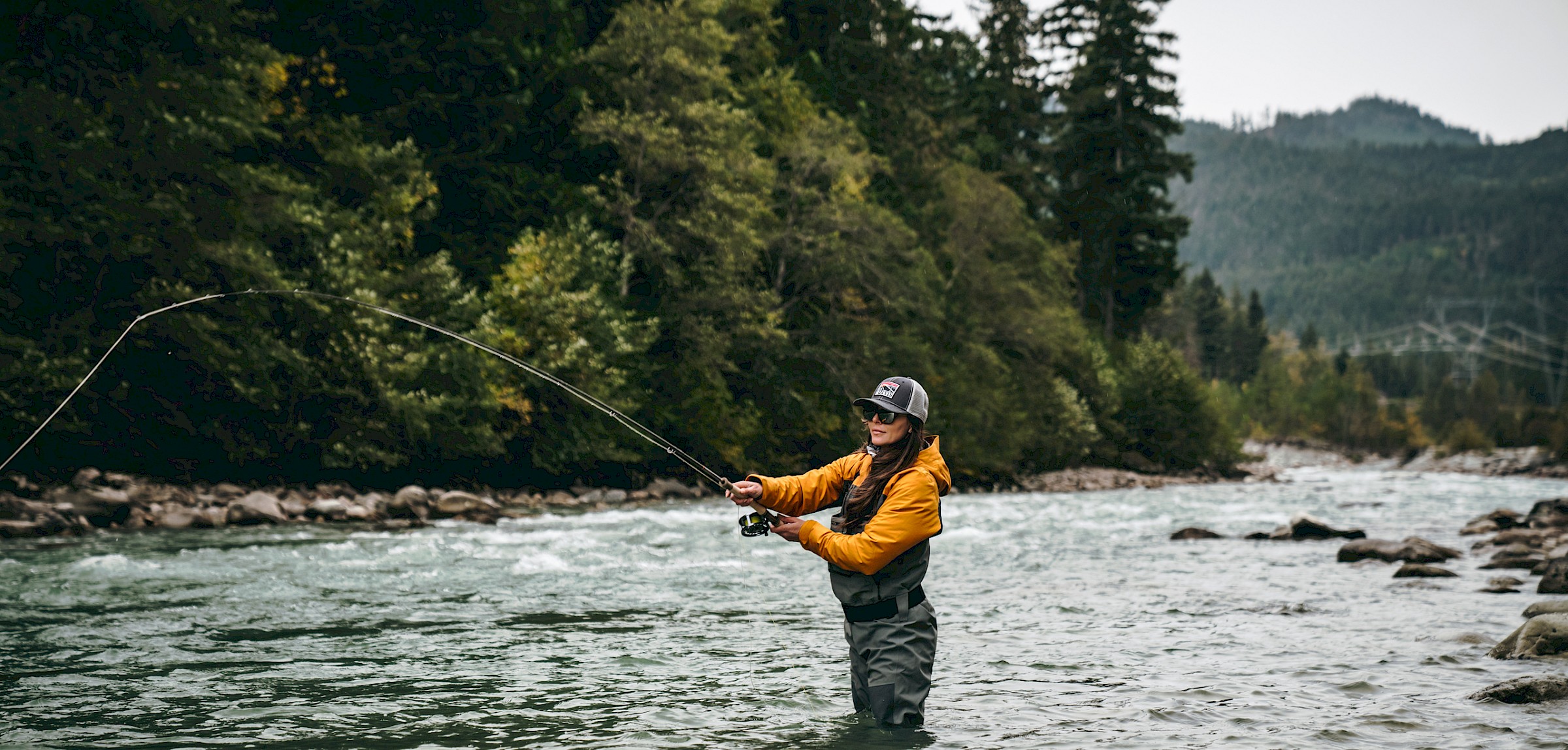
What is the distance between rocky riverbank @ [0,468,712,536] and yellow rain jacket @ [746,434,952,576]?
553 inches

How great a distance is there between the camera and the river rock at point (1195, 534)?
69.2ft

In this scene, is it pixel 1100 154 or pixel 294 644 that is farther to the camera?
pixel 1100 154

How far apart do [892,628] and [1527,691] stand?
4.33m

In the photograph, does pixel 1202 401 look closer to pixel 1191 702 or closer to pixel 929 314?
pixel 929 314

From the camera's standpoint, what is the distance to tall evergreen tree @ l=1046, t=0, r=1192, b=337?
56875 millimetres

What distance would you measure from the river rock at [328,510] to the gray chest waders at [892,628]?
1589 centimetres

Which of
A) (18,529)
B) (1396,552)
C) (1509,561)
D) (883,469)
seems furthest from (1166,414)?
(883,469)

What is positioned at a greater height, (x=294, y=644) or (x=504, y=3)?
(x=504, y=3)

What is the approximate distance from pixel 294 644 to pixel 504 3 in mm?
25056

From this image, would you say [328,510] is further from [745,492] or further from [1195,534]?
[745,492]

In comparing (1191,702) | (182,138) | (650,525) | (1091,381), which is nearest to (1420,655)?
(1191,702)

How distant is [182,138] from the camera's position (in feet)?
66.9

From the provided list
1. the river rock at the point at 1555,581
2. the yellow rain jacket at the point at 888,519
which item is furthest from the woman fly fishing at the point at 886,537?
the river rock at the point at 1555,581

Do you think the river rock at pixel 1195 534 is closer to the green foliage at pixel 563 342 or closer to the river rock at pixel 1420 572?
the river rock at pixel 1420 572
